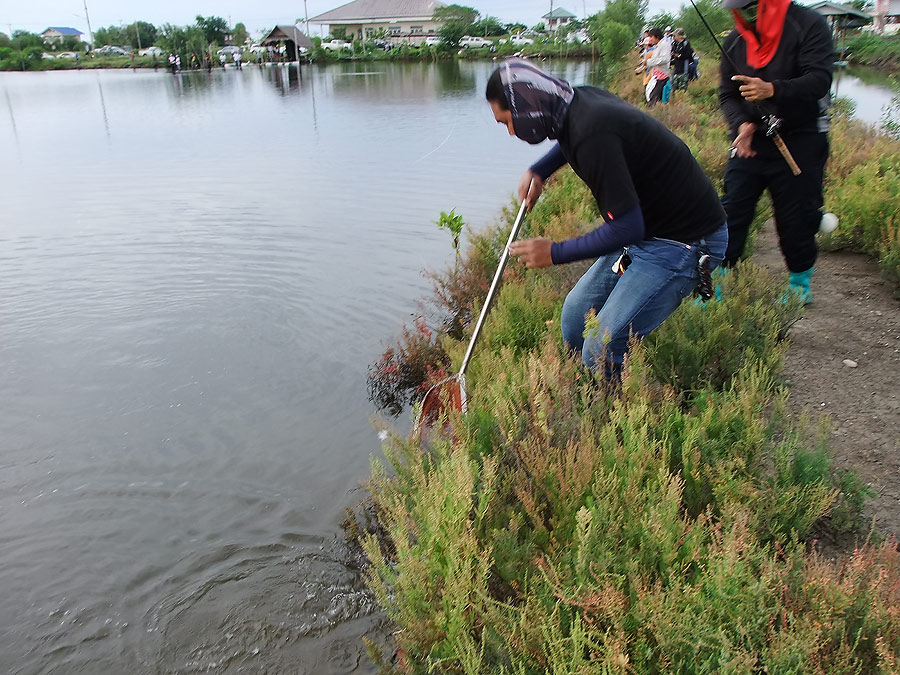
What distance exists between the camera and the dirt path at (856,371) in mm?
3342

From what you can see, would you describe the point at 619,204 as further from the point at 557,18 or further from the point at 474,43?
the point at 557,18

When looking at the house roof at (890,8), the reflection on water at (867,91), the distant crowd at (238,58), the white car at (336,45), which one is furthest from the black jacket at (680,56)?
the white car at (336,45)

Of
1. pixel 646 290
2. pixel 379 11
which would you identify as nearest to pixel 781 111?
pixel 646 290

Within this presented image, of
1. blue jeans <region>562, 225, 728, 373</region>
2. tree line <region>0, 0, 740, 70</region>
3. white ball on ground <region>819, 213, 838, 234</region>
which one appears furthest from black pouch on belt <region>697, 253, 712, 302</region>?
tree line <region>0, 0, 740, 70</region>

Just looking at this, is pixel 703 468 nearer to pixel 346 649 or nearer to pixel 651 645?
pixel 651 645

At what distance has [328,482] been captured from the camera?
4.82 m

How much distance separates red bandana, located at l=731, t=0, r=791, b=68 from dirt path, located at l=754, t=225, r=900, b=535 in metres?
1.87

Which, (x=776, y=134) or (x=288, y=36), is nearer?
(x=776, y=134)

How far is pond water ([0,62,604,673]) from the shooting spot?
12.0 ft

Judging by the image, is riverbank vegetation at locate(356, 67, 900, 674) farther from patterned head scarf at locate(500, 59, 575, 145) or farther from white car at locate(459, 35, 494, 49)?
white car at locate(459, 35, 494, 49)

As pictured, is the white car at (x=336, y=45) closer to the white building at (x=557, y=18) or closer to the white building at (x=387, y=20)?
the white building at (x=387, y=20)

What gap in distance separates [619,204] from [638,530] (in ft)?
4.29

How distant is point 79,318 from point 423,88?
3287cm

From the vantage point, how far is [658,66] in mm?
15000
